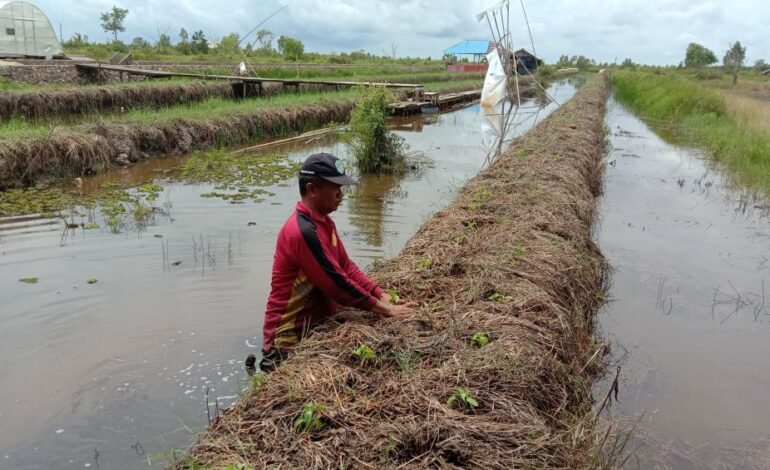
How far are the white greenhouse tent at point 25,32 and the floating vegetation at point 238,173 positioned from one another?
1641cm

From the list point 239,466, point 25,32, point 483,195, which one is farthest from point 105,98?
point 239,466

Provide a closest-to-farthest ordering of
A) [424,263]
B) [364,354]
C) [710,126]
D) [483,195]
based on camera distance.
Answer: [364,354], [424,263], [483,195], [710,126]

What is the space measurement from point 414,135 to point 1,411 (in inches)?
596

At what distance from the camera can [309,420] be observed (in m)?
2.21

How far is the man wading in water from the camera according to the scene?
290 centimetres

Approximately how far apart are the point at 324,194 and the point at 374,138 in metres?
8.56

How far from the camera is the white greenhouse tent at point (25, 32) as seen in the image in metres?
22.4

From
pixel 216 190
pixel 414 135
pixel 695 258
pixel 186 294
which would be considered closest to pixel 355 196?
pixel 216 190

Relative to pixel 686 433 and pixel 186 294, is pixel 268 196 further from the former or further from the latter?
pixel 686 433

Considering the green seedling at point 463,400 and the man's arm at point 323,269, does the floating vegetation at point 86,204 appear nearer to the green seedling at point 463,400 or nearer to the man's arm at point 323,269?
the man's arm at point 323,269

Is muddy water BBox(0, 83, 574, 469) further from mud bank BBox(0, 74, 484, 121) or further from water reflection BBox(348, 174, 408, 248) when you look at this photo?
mud bank BBox(0, 74, 484, 121)

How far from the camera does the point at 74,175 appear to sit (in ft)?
32.4

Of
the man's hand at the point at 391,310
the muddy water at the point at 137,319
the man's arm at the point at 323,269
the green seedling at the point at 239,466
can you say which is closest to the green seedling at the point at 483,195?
the muddy water at the point at 137,319

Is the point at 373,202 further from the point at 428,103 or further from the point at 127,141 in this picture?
the point at 428,103
